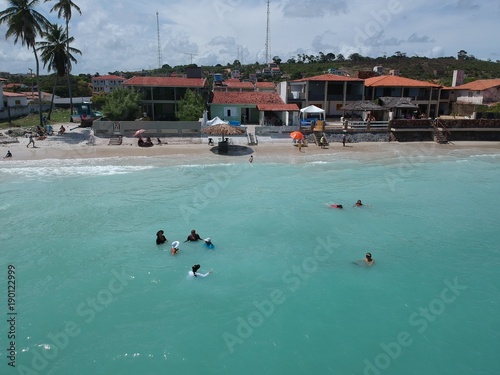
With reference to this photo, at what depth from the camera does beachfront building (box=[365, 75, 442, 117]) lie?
44.9 meters

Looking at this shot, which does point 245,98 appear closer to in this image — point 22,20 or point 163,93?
point 163,93

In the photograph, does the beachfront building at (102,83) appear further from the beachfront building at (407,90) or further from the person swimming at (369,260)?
the person swimming at (369,260)

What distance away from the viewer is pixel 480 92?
160 feet

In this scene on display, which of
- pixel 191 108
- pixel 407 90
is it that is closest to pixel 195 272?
pixel 191 108

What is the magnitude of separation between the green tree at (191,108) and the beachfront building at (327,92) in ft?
36.5

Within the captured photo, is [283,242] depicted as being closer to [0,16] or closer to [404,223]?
[404,223]

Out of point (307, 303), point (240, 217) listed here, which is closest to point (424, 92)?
point (240, 217)

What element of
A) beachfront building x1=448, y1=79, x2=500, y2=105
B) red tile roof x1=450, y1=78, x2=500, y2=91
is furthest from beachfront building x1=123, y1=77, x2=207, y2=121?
red tile roof x1=450, y1=78, x2=500, y2=91

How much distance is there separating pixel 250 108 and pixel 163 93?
10.0 metres

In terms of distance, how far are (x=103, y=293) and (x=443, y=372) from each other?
10.6 metres

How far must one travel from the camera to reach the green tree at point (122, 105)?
119 ft

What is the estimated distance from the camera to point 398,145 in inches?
1398

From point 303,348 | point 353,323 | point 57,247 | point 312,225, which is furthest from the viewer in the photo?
point 312,225

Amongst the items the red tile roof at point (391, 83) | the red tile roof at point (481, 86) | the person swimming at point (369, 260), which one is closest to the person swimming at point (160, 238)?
the person swimming at point (369, 260)
